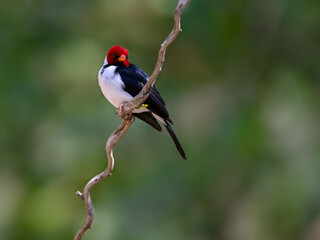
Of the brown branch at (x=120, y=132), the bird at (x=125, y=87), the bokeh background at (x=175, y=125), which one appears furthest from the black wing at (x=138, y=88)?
the bokeh background at (x=175, y=125)

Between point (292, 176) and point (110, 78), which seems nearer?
point (110, 78)

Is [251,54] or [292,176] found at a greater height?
[251,54]

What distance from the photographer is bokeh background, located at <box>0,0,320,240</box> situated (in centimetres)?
924

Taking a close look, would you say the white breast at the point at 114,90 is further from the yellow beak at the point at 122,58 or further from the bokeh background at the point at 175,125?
the bokeh background at the point at 175,125

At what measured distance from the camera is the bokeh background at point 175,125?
30.3 ft

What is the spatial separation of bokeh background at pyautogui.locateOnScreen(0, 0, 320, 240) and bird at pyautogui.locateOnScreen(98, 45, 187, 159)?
4.74 meters

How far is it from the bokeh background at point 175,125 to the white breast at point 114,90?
490cm

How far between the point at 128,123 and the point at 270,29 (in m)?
7.29

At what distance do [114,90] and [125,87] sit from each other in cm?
8

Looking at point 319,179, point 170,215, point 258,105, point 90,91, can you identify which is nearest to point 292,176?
point 319,179

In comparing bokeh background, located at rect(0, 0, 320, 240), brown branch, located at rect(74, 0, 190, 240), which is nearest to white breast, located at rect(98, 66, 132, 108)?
brown branch, located at rect(74, 0, 190, 240)

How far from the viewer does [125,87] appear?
4000mm

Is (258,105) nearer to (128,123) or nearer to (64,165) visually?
(64,165)

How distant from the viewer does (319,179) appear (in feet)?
29.7
